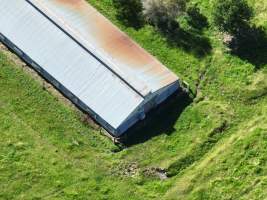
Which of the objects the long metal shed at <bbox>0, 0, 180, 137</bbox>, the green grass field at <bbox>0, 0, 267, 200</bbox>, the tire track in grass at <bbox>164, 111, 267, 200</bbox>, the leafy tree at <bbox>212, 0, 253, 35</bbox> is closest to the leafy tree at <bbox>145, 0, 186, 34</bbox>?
the green grass field at <bbox>0, 0, 267, 200</bbox>

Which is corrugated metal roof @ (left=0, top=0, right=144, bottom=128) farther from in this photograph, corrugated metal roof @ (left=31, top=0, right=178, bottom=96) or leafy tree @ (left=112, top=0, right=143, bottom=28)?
leafy tree @ (left=112, top=0, right=143, bottom=28)

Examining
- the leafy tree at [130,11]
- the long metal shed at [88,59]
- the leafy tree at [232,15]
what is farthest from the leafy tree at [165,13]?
the long metal shed at [88,59]

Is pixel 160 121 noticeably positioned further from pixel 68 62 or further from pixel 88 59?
pixel 68 62

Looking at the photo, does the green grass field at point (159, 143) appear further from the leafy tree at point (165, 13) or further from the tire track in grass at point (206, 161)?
the leafy tree at point (165, 13)

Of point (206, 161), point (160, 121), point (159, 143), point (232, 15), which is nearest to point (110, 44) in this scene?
point (160, 121)

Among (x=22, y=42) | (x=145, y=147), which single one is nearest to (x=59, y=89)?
(x=22, y=42)

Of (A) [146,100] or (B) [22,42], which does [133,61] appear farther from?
(B) [22,42]
